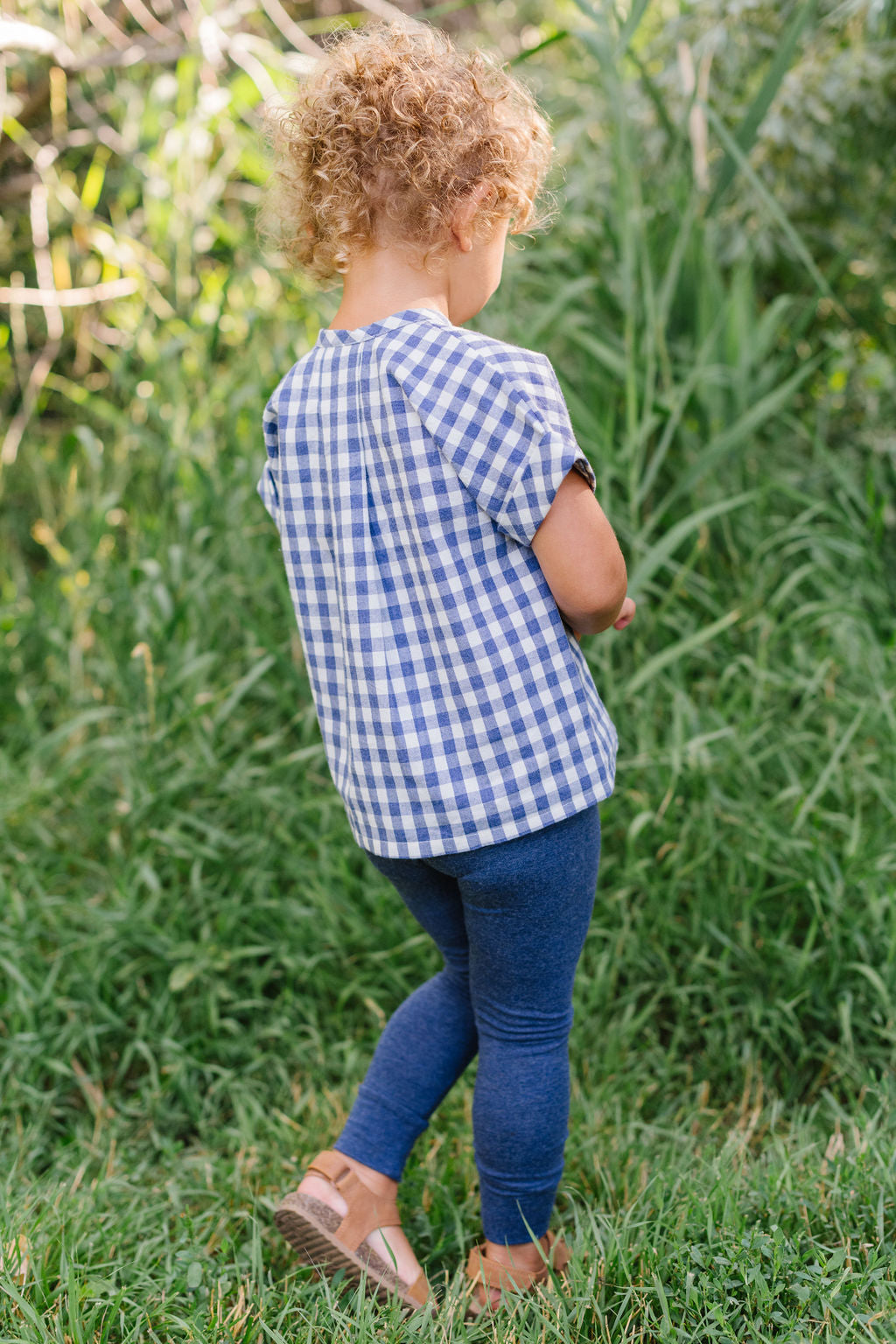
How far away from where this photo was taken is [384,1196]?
1.37 metres

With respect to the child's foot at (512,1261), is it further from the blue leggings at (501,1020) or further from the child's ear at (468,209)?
the child's ear at (468,209)

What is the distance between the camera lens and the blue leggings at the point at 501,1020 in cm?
121

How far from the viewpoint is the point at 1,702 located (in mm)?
2539

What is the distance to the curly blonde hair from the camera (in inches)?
44.7

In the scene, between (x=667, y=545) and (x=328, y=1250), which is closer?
(x=328, y=1250)

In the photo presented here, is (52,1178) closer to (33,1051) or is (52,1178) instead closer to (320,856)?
(33,1051)

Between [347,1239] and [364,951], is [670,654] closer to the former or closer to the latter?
[364,951]

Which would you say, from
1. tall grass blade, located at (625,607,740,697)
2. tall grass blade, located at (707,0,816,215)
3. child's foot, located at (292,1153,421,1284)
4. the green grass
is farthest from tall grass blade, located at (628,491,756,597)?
child's foot, located at (292,1153,421,1284)

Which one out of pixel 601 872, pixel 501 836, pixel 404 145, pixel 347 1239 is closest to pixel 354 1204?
pixel 347 1239

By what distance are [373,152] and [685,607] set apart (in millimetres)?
1231

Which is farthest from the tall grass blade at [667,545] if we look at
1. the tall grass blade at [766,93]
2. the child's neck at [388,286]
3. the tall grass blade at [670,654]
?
the child's neck at [388,286]

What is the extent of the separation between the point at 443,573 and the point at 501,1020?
54cm

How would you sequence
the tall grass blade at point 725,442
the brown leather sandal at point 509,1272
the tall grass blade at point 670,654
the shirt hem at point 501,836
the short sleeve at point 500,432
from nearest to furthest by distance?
the short sleeve at point 500,432 < the shirt hem at point 501,836 < the brown leather sandal at point 509,1272 < the tall grass blade at point 670,654 < the tall grass blade at point 725,442

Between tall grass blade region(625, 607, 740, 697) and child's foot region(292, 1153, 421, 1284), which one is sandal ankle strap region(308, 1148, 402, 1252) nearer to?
child's foot region(292, 1153, 421, 1284)
